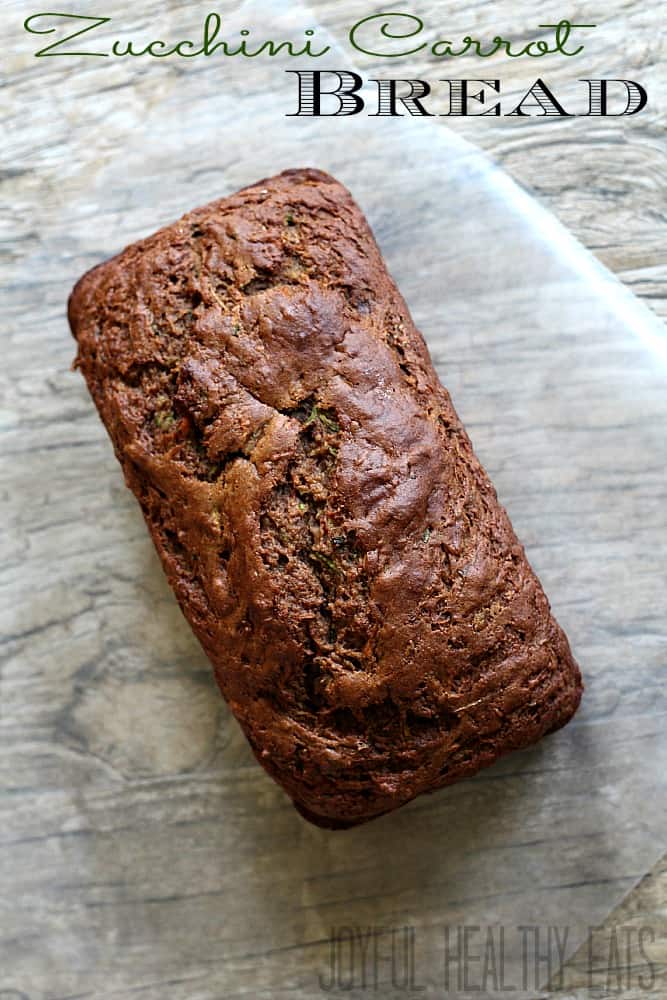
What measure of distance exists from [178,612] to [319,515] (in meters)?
0.70

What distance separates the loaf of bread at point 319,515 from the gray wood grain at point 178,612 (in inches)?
14.9

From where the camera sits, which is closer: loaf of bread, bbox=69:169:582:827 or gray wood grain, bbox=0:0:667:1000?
loaf of bread, bbox=69:169:582:827

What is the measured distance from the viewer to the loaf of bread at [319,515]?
1688 mm

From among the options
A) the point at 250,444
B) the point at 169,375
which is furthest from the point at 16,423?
the point at 250,444

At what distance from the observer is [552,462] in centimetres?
219

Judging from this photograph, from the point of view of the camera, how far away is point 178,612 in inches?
88.4

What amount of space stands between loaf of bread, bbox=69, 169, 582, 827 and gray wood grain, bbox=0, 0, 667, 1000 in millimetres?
377

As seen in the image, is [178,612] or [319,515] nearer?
[319,515]

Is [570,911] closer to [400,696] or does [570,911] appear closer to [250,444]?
[400,696]

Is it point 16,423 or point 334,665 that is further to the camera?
point 16,423

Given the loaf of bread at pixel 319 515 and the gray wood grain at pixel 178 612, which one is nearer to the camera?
the loaf of bread at pixel 319 515

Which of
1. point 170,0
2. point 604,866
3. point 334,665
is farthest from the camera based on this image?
point 170,0

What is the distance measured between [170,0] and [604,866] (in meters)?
2.29

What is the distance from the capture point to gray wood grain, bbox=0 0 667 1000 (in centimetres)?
216
